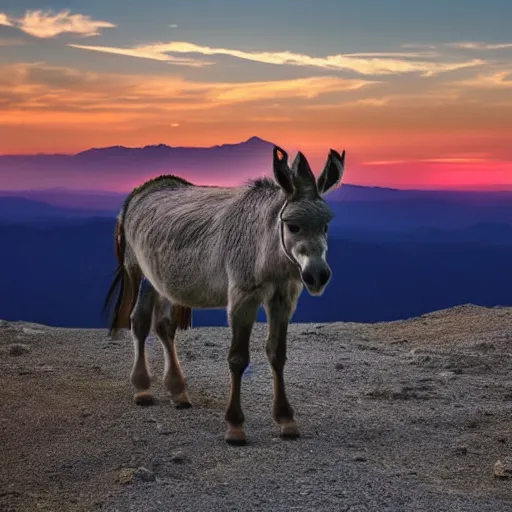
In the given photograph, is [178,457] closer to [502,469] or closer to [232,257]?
[232,257]

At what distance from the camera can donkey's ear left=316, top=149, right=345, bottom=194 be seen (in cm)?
711

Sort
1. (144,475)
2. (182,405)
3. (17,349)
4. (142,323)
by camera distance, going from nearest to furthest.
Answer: (144,475), (182,405), (142,323), (17,349)

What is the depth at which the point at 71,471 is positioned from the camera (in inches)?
271

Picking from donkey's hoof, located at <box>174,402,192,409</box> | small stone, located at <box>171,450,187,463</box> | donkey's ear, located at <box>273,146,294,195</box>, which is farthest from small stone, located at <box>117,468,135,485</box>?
donkey's ear, located at <box>273,146,294,195</box>

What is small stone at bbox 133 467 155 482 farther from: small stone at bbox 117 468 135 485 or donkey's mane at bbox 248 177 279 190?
donkey's mane at bbox 248 177 279 190

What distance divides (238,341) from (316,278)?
1.31 metres

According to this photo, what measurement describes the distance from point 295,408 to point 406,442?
1.53 metres

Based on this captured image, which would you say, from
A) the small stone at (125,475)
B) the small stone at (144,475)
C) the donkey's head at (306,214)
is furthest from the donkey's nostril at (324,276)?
the small stone at (125,475)

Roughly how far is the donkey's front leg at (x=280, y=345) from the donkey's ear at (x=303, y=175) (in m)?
1.09

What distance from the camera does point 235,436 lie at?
288 inches

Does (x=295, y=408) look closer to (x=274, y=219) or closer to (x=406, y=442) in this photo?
(x=406, y=442)

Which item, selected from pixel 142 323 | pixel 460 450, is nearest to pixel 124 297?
pixel 142 323

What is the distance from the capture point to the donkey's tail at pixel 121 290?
970cm

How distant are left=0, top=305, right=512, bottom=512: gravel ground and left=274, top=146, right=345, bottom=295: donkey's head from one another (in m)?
1.70
